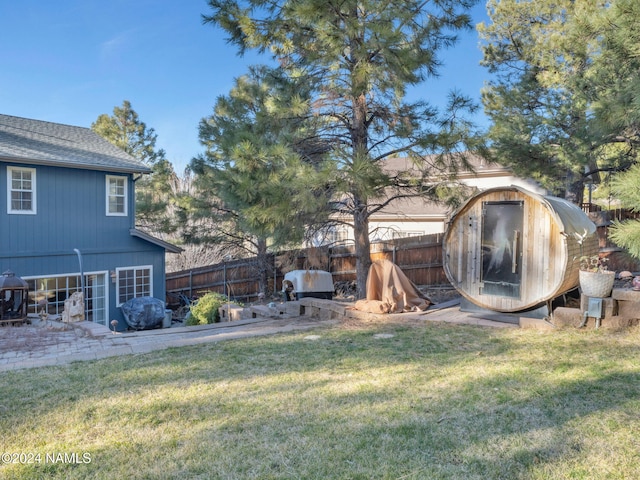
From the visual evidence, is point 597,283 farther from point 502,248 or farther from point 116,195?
point 116,195

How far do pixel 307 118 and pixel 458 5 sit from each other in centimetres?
342

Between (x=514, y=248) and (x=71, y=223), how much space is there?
10.9m

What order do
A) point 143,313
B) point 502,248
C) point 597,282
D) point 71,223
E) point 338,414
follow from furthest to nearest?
point 143,313
point 71,223
point 502,248
point 597,282
point 338,414

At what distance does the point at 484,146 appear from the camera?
25.9ft

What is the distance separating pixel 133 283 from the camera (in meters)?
13.2

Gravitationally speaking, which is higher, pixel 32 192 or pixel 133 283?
pixel 32 192

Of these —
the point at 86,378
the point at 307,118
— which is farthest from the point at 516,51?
the point at 86,378

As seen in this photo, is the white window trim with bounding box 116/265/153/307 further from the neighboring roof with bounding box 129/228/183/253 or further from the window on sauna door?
the neighboring roof with bounding box 129/228/183/253

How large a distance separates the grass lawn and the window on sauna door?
8.49 meters

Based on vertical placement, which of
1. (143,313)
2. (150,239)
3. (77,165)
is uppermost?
(77,165)

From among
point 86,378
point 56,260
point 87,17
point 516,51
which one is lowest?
point 86,378

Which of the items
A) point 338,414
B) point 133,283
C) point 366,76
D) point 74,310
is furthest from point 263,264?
point 338,414

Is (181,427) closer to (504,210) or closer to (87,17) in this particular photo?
(504,210)

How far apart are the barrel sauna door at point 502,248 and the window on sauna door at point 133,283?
10143 mm
